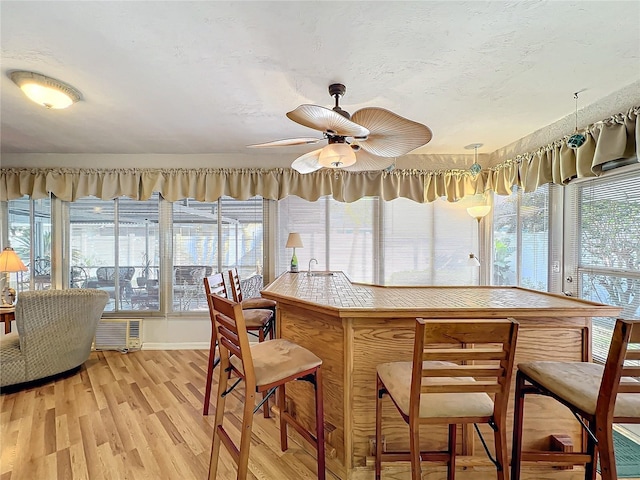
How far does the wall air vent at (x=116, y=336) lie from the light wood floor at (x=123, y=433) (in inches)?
24.0

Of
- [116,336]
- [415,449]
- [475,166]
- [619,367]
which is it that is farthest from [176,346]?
[475,166]

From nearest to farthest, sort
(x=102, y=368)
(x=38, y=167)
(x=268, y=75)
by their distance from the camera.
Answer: (x=268, y=75), (x=102, y=368), (x=38, y=167)

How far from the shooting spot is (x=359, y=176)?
12.1 feet

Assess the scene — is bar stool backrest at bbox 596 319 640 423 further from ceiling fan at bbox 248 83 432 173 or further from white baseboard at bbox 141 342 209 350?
white baseboard at bbox 141 342 209 350

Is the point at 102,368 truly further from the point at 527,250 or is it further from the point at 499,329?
the point at 527,250

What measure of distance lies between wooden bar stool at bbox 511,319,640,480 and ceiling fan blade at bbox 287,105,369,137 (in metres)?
1.38

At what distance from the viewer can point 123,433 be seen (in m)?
2.03

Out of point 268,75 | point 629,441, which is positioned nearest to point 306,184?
point 268,75

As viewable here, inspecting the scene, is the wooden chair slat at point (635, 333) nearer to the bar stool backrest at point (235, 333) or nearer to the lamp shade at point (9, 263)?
the bar stool backrest at point (235, 333)

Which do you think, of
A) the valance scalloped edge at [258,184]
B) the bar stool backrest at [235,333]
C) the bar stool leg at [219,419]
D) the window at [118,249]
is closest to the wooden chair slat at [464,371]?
the bar stool backrest at [235,333]

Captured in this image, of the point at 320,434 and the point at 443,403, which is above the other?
the point at 443,403

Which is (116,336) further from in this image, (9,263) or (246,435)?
(246,435)

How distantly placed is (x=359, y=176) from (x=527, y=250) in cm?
200

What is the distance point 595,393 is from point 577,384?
0.21 ft
